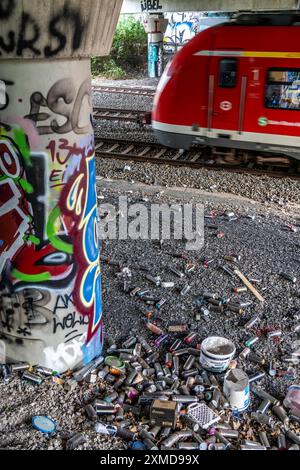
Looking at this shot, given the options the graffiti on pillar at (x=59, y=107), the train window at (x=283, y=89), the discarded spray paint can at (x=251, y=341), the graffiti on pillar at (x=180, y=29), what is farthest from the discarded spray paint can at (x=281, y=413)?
the graffiti on pillar at (x=180, y=29)

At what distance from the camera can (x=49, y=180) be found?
181 inches

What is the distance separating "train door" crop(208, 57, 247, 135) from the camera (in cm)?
1077

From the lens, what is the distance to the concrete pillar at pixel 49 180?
415 cm

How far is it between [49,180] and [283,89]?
24.4ft

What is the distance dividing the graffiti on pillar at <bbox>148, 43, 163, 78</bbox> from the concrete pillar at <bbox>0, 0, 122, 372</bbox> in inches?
956

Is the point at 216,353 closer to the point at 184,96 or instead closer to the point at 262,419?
the point at 262,419

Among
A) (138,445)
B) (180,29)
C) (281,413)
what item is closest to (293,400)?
(281,413)

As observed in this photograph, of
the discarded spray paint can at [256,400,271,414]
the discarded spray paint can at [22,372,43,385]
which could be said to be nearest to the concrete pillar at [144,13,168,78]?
the discarded spray paint can at [22,372,43,385]

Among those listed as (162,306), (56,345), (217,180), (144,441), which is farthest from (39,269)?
(217,180)

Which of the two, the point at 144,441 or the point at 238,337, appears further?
the point at 238,337

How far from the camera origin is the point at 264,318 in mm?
6512

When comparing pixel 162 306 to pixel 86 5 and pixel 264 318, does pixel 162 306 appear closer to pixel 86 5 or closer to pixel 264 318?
pixel 264 318

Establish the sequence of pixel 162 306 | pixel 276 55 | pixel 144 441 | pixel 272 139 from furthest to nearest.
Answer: pixel 272 139 < pixel 276 55 < pixel 162 306 < pixel 144 441

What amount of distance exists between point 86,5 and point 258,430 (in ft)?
14.0
